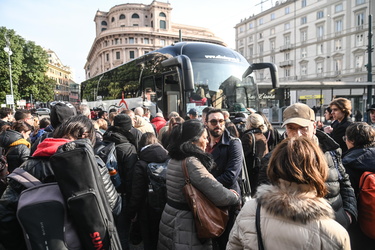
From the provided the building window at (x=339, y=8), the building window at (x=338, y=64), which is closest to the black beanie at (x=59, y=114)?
the building window at (x=338, y=64)

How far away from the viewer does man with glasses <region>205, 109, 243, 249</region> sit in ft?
9.37

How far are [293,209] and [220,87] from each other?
7.61 m

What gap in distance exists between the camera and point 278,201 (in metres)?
1.47

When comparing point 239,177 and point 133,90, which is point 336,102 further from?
point 133,90

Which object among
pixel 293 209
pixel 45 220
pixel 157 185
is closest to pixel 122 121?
pixel 157 185

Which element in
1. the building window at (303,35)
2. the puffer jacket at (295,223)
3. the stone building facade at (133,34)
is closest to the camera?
the puffer jacket at (295,223)

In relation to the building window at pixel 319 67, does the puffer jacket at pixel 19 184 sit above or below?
below

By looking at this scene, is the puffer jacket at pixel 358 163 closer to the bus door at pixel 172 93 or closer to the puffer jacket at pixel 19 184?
the puffer jacket at pixel 19 184

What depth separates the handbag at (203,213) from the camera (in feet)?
7.72

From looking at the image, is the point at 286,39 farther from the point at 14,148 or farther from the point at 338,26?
the point at 14,148

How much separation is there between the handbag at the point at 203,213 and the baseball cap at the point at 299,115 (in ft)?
3.82

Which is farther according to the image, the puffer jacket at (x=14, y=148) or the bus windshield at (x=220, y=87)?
the bus windshield at (x=220, y=87)

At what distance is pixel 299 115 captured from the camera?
9.16 ft

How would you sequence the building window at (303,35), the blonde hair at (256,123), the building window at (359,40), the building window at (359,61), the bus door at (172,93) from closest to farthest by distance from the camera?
the blonde hair at (256,123), the bus door at (172,93), the building window at (359,61), the building window at (359,40), the building window at (303,35)
